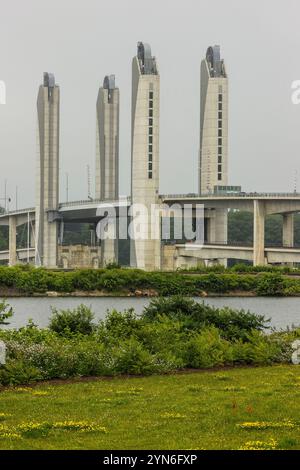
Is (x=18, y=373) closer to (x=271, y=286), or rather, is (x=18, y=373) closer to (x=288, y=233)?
(x=271, y=286)

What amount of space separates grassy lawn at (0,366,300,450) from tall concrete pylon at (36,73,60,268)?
111m

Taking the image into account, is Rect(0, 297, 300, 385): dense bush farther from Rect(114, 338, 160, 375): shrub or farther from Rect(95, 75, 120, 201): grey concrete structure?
Rect(95, 75, 120, 201): grey concrete structure

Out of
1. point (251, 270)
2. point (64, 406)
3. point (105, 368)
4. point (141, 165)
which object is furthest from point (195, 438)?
point (141, 165)

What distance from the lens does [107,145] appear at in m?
135

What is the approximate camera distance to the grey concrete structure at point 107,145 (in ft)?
444

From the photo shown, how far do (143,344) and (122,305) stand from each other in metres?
44.2

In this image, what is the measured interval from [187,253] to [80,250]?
91.6 ft

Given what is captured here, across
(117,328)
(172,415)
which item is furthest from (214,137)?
(172,415)

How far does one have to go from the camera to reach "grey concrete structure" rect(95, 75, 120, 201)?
5330 inches

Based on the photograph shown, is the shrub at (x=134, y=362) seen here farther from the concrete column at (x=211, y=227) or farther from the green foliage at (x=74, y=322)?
the concrete column at (x=211, y=227)

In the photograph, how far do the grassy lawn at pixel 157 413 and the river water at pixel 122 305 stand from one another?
27.9 m

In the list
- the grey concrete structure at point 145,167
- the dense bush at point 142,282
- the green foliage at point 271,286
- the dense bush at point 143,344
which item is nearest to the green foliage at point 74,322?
the dense bush at point 143,344

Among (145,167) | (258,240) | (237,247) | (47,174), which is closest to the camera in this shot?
(258,240)

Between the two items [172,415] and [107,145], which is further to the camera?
[107,145]
